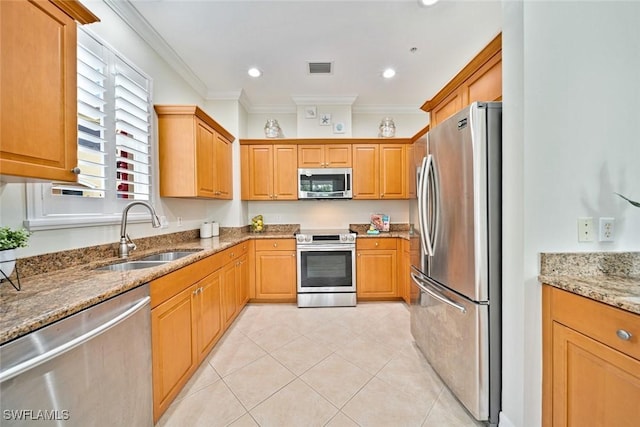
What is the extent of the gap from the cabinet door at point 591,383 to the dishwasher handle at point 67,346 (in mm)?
1920

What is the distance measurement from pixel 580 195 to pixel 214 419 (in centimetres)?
229

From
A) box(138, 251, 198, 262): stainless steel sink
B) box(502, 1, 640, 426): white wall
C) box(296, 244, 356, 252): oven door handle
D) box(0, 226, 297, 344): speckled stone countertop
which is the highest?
box(502, 1, 640, 426): white wall

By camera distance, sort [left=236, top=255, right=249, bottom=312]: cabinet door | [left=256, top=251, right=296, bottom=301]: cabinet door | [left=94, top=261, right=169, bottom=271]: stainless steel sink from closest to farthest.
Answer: [left=94, top=261, right=169, bottom=271]: stainless steel sink
[left=236, top=255, right=249, bottom=312]: cabinet door
[left=256, top=251, right=296, bottom=301]: cabinet door

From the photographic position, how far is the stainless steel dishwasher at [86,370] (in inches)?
29.1

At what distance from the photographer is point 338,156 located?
3494 millimetres

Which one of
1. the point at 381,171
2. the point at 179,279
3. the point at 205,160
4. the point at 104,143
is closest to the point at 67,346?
the point at 179,279

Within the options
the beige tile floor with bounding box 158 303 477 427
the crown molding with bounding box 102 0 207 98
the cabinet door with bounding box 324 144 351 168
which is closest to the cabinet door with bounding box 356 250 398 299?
the beige tile floor with bounding box 158 303 477 427

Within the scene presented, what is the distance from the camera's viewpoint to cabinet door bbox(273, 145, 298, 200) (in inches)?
137

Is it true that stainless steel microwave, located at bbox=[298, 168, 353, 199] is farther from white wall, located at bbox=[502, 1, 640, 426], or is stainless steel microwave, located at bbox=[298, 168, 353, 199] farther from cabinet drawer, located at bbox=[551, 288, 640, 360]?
cabinet drawer, located at bbox=[551, 288, 640, 360]

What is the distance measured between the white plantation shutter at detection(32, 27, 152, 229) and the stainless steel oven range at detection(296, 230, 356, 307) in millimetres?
1830

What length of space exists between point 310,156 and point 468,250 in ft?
8.30

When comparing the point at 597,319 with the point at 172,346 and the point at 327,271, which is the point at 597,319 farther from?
the point at 327,271

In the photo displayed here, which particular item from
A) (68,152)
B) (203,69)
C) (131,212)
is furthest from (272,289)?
(203,69)

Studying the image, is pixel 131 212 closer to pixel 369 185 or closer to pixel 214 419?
pixel 214 419
